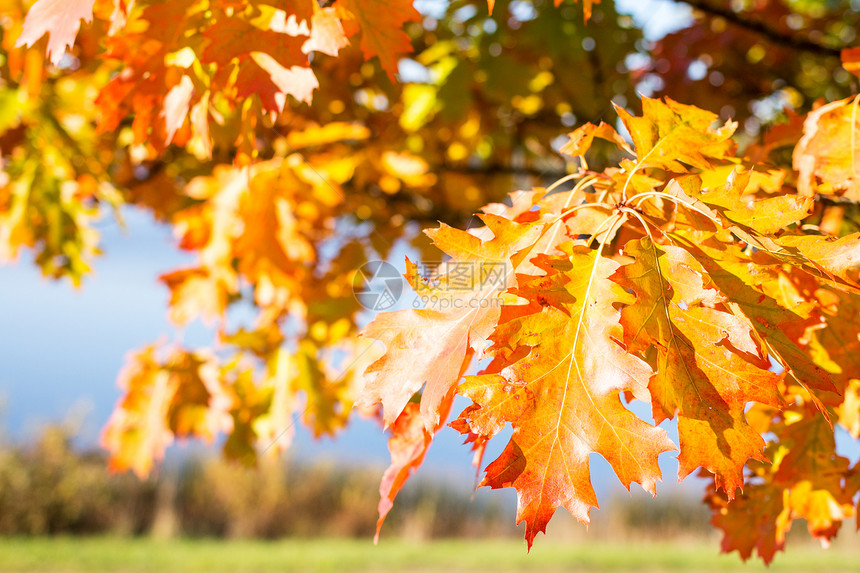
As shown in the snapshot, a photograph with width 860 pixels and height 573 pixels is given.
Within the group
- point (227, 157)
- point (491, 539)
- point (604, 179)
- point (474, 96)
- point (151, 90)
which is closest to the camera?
point (604, 179)

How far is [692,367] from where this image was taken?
905 mm

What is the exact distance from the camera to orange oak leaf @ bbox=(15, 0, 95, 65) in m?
1.08

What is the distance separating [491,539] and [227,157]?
5754 mm

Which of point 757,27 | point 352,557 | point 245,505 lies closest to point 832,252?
point 757,27

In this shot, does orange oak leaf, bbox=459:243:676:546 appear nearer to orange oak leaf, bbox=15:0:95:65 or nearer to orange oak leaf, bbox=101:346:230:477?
orange oak leaf, bbox=15:0:95:65

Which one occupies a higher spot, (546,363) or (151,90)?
(151,90)

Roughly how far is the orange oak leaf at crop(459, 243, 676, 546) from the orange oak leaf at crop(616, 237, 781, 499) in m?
0.03

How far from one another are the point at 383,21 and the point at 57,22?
53 centimetres

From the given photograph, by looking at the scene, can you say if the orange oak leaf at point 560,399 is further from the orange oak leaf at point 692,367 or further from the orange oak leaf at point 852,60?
the orange oak leaf at point 852,60

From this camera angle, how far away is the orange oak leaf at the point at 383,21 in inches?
47.2

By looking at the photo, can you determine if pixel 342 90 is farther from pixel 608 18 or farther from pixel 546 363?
pixel 546 363

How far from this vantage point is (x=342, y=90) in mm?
2748

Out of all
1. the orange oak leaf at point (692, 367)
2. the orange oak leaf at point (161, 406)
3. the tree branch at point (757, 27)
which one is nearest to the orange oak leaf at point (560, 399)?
the orange oak leaf at point (692, 367)

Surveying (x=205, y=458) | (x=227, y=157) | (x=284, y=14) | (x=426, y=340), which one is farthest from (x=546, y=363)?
(x=205, y=458)
